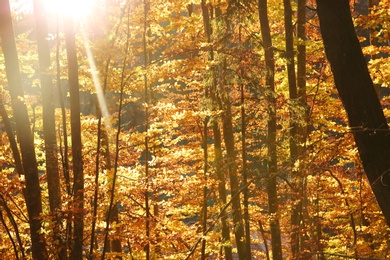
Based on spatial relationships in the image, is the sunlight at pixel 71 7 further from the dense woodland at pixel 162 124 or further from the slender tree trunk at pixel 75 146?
the slender tree trunk at pixel 75 146

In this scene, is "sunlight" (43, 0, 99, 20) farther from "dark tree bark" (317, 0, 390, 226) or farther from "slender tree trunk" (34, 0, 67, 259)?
"dark tree bark" (317, 0, 390, 226)


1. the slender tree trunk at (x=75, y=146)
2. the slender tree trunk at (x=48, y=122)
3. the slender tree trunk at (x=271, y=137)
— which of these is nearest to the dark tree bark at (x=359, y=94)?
the slender tree trunk at (x=271, y=137)

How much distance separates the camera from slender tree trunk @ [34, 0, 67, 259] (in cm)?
757

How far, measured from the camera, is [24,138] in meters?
7.22

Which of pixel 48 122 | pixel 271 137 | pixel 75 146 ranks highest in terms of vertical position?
pixel 48 122

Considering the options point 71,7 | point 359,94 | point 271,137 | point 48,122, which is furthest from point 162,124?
point 359,94

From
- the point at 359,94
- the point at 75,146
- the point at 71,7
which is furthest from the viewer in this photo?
the point at 71,7

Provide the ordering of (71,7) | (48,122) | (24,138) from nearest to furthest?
(24,138)
(71,7)
(48,122)

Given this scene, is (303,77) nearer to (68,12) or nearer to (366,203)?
(366,203)

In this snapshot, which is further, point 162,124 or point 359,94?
point 162,124

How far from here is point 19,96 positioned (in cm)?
718

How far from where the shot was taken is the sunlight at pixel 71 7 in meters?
7.70

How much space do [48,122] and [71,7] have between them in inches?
92.9

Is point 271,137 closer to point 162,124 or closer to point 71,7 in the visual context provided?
point 162,124
